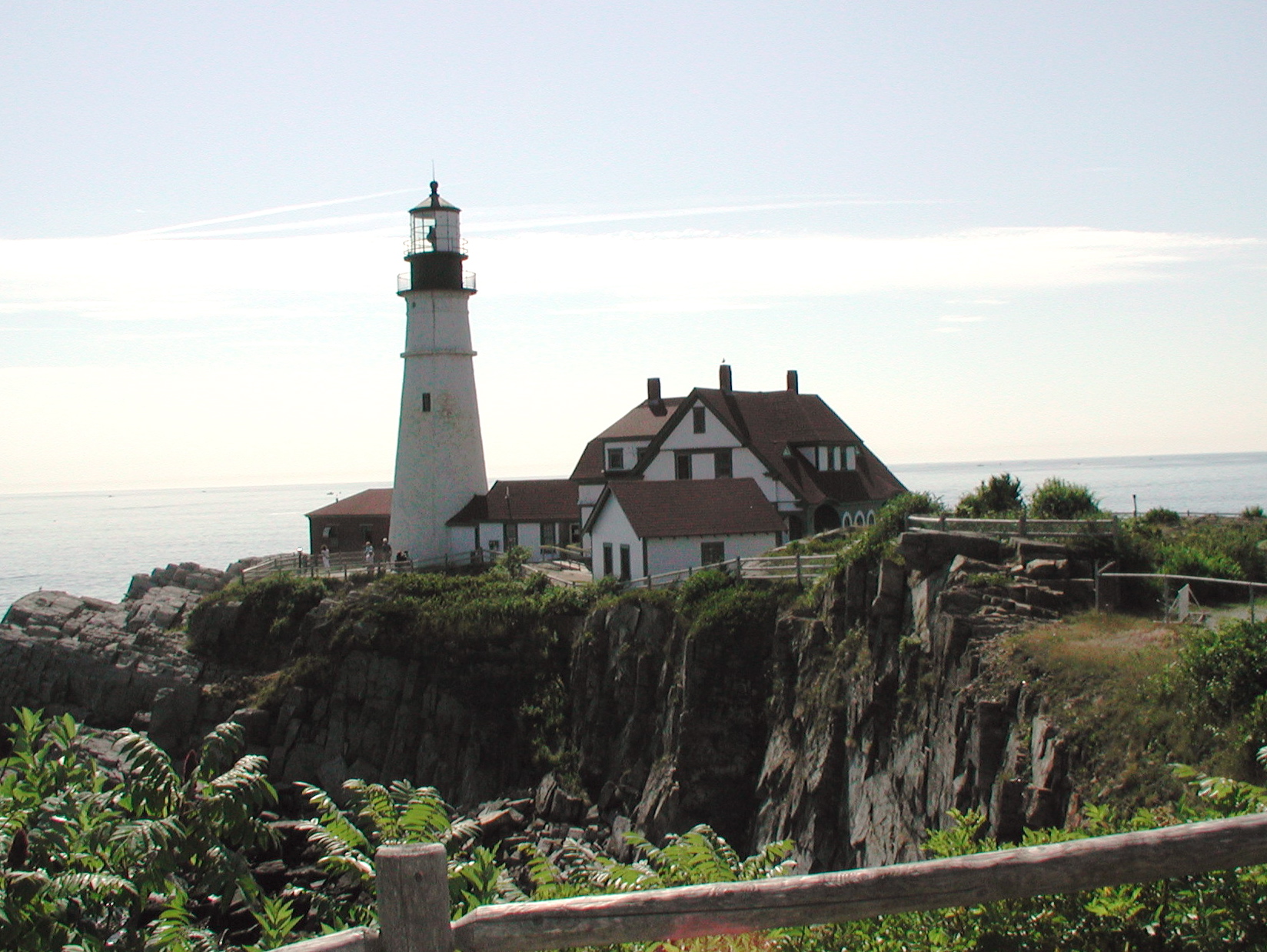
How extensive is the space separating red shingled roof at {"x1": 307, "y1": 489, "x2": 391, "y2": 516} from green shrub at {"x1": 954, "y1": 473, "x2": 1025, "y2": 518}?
3690 centimetres

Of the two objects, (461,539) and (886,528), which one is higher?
(886,528)

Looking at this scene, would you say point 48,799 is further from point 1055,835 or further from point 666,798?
point 666,798

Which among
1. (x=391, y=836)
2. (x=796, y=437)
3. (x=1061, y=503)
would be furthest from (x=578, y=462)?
(x=391, y=836)

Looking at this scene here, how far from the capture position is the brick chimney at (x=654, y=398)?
51.8 meters

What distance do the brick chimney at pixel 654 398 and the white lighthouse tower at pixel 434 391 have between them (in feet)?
24.7

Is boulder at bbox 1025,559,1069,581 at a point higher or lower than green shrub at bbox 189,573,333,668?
higher

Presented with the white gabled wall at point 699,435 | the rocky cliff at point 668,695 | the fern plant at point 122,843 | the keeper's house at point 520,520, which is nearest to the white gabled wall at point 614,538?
the rocky cliff at point 668,695

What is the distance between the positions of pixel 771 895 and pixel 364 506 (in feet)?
185

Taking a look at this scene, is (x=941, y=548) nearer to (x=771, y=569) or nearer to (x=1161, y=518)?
(x=771, y=569)

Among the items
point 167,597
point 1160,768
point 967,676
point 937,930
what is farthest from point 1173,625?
point 167,597

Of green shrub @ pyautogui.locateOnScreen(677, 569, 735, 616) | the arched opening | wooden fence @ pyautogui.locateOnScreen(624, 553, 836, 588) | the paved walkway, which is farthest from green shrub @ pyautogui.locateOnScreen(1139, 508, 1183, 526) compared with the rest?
the paved walkway

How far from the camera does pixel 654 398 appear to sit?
52.8 m

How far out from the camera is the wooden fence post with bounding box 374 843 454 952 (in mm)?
4793

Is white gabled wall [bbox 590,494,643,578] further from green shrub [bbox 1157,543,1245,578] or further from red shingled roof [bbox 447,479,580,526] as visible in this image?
green shrub [bbox 1157,543,1245,578]
